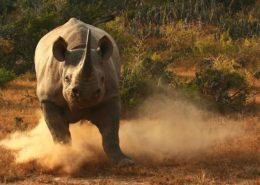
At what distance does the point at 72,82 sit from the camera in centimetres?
696

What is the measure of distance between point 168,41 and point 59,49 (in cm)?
1402

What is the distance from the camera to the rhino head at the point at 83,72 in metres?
6.87

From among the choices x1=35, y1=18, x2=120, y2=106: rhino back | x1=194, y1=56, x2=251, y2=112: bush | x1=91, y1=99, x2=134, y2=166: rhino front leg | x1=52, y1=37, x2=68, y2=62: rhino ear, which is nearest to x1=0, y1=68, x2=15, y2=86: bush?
x1=194, y1=56, x2=251, y2=112: bush

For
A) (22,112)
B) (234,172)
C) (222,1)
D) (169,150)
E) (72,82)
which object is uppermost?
(72,82)

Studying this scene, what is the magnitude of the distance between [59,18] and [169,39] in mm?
4197

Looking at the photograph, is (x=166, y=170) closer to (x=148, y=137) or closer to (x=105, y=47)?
(x=105, y=47)

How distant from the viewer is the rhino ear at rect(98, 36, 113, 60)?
7504 millimetres

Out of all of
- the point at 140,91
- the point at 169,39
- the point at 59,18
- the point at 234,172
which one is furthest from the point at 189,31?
the point at 234,172

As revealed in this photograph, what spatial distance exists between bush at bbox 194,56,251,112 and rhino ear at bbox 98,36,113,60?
16.8ft

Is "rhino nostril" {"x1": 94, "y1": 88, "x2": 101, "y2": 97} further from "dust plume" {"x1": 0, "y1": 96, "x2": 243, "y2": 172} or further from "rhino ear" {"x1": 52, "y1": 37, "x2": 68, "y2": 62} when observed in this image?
"dust plume" {"x1": 0, "y1": 96, "x2": 243, "y2": 172}

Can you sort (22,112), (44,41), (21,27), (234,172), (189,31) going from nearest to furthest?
(234,172)
(44,41)
(22,112)
(21,27)
(189,31)

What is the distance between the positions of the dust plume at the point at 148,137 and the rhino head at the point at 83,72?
791 mm

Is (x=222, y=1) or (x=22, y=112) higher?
(x=22, y=112)

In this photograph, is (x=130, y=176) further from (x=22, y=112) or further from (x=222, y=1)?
(x=222, y=1)
